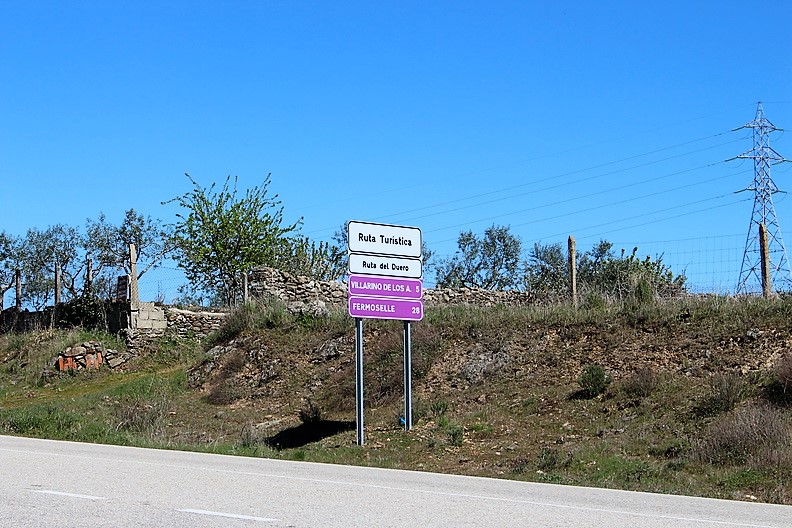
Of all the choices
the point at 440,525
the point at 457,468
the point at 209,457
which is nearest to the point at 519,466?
the point at 457,468

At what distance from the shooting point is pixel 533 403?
21.4m

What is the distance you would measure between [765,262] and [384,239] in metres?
9.38

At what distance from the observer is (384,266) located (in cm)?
2211

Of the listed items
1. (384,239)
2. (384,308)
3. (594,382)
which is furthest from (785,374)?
(384,239)

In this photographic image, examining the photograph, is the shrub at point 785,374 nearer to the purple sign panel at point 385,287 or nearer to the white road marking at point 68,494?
the purple sign panel at point 385,287

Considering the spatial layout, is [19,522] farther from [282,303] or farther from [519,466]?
[282,303]

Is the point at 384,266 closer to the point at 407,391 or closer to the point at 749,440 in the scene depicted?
the point at 407,391

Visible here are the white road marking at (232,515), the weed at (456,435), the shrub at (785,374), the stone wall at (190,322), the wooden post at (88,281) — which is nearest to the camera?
the white road marking at (232,515)

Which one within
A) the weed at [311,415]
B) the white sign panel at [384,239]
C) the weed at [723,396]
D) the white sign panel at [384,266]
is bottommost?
the weed at [311,415]

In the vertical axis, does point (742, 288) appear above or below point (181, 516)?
above

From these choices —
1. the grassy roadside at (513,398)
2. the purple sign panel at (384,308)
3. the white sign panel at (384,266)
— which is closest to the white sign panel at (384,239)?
the white sign panel at (384,266)

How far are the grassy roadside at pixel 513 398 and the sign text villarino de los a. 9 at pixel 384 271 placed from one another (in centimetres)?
265

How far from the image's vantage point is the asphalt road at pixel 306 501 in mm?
9086

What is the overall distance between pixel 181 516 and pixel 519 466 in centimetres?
966
